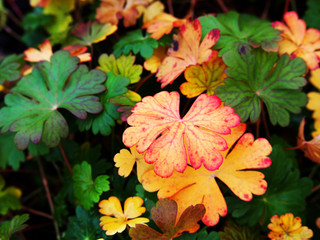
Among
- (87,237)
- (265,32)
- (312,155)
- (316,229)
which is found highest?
(265,32)

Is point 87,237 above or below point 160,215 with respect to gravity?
below

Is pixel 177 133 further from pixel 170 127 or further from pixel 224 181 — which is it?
pixel 224 181

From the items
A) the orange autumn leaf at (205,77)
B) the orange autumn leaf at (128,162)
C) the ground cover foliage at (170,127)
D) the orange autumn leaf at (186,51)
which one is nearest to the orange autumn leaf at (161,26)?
the ground cover foliage at (170,127)

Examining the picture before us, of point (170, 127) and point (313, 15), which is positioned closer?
point (170, 127)

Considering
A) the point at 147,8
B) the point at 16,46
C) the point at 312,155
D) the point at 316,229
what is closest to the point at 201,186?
the point at 312,155

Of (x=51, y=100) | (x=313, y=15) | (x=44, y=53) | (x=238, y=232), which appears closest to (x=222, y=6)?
(x=313, y=15)

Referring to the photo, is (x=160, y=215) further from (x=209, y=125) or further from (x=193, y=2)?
(x=193, y=2)
